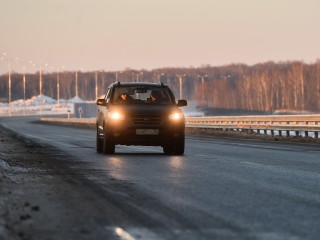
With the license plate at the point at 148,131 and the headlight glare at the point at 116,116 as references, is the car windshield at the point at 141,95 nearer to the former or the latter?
the headlight glare at the point at 116,116

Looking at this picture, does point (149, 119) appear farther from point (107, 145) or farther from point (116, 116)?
point (107, 145)

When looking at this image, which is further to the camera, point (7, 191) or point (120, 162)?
point (120, 162)

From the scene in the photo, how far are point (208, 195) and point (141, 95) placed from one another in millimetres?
10762

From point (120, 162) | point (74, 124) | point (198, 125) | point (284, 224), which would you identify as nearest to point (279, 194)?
point (284, 224)

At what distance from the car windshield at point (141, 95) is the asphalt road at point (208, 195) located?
310 cm

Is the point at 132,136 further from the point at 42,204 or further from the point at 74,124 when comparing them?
the point at 74,124

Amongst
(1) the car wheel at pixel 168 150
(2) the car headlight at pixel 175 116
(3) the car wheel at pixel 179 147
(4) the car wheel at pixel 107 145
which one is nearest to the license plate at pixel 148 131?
(2) the car headlight at pixel 175 116

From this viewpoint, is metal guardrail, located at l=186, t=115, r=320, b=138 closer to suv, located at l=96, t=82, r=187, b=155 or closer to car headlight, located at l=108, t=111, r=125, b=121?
suv, located at l=96, t=82, r=187, b=155

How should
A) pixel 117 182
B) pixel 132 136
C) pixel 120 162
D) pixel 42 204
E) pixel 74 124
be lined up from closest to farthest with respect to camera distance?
1. pixel 42 204
2. pixel 117 182
3. pixel 120 162
4. pixel 132 136
5. pixel 74 124

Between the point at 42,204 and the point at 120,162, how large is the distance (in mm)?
7759

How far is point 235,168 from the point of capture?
15.1 metres

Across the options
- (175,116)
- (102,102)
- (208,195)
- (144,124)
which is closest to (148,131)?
(144,124)

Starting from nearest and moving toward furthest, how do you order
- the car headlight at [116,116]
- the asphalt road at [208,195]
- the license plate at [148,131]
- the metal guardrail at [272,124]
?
the asphalt road at [208,195] < the license plate at [148,131] < the car headlight at [116,116] < the metal guardrail at [272,124]

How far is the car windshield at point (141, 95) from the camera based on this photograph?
2048 centimetres
